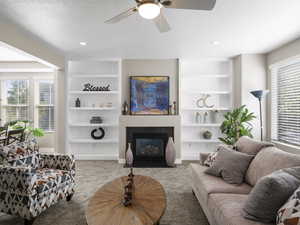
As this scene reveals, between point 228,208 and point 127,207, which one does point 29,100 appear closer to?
point 127,207

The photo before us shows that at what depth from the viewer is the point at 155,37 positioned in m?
3.47

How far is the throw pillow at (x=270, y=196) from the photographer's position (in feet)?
4.43

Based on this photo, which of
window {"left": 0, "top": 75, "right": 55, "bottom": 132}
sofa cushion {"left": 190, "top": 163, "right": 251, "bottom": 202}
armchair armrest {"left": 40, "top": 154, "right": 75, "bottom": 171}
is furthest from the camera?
window {"left": 0, "top": 75, "right": 55, "bottom": 132}

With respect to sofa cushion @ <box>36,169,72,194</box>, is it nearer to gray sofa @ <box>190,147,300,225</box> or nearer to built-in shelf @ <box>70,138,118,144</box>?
gray sofa @ <box>190,147,300,225</box>

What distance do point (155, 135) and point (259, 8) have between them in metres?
A: 3.30

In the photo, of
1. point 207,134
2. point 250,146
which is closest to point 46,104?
point 207,134

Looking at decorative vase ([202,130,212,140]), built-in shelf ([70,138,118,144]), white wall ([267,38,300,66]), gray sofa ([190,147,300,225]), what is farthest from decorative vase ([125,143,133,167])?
white wall ([267,38,300,66])

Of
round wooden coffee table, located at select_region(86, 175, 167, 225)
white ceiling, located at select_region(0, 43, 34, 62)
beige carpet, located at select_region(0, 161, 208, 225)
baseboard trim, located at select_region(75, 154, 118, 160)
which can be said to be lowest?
beige carpet, located at select_region(0, 161, 208, 225)

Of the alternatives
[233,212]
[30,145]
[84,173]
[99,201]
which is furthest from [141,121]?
[233,212]

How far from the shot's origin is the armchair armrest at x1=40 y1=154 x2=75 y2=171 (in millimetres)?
2744

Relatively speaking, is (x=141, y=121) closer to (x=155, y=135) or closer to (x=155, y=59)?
(x=155, y=135)

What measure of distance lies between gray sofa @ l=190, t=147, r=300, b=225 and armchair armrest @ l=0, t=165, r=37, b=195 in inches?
75.4

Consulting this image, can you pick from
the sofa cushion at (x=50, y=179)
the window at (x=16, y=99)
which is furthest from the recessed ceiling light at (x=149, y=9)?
the window at (x=16, y=99)

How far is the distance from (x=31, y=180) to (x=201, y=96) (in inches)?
166
